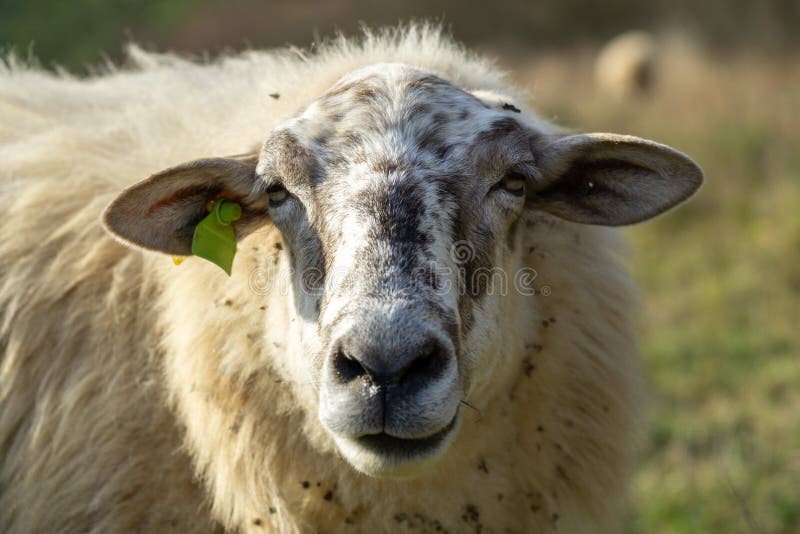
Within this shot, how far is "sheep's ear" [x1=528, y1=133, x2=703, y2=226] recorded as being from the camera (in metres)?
3.28

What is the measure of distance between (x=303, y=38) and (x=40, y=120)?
16.7m

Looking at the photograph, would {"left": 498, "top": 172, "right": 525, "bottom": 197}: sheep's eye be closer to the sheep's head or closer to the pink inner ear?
the sheep's head

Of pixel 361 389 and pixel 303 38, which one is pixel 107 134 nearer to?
pixel 361 389

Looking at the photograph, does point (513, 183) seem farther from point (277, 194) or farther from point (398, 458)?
point (398, 458)

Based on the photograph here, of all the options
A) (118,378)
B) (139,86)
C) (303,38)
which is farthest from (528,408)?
(303,38)

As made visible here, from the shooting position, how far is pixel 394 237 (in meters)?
2.87

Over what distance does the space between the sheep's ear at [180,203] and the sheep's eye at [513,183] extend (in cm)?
81

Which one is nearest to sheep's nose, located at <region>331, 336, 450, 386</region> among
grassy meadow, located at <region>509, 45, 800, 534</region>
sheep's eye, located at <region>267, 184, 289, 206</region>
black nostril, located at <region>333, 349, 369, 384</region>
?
black nostril, located at <region>333, 349, 369, 384</region>

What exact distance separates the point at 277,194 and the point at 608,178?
3.70 ft

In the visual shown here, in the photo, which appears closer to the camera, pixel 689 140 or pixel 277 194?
pixel 277 194

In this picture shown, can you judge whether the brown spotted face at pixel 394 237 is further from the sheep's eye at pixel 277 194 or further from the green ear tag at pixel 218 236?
the green ear tag at pixel 218 236

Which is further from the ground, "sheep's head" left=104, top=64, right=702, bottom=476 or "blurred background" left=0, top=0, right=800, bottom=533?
"sheep's head" left=104, top=64, right=702, bottom=476

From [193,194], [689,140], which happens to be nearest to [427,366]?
[193,194]

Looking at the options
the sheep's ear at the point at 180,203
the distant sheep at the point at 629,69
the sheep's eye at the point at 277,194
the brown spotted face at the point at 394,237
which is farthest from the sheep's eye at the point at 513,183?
the distant sheep at the point at 629,69
